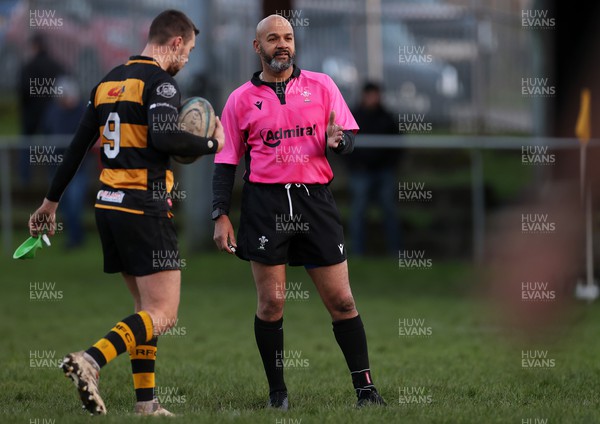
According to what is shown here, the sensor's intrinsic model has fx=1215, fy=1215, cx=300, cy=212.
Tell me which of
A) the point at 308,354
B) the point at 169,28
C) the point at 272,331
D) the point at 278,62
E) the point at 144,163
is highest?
the point at 169,28

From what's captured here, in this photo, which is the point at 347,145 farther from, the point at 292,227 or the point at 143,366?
the point at 143,366

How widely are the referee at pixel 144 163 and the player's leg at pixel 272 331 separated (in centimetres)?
63

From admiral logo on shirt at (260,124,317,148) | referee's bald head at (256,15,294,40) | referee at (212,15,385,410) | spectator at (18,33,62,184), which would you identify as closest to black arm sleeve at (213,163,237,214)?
referee at (212,15,385,410)

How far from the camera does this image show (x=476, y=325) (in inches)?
475

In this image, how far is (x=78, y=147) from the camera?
7105 millimetres

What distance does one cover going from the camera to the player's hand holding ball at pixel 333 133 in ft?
23.3

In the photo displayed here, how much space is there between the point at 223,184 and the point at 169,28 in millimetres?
1082

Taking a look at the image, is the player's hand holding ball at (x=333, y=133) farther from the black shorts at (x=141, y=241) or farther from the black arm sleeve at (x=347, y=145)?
the black shorts at (x=141, y=241)

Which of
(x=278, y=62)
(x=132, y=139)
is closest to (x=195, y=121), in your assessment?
(x=132, y=139)

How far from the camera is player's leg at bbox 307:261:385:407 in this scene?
7352mm

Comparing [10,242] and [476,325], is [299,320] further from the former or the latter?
[10,242]

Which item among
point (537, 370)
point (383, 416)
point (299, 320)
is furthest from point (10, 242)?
point (383, 416)

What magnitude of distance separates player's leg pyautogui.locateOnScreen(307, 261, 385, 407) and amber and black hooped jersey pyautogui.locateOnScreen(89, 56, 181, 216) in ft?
3.60

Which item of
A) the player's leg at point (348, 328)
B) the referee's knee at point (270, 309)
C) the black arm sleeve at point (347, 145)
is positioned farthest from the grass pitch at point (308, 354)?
the black arm sleeve at point (347, 145)
